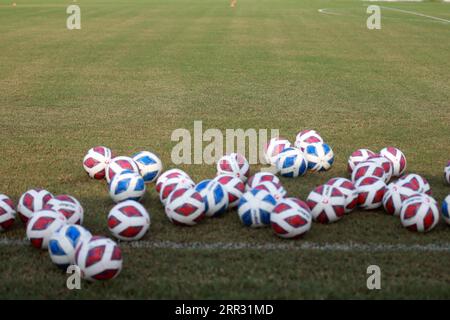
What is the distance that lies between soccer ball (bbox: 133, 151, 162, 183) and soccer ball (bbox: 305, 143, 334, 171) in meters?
1.97

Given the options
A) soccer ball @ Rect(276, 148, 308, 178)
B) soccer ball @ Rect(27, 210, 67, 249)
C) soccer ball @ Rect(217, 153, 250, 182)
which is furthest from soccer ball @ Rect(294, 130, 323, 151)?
soccer ball @ Rect(27, 210, 67, 249)

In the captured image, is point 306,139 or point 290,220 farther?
point 306,139

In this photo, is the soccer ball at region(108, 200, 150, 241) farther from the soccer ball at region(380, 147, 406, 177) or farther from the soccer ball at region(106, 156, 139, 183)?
the soccer ball at region(380, 147, 406, 177)

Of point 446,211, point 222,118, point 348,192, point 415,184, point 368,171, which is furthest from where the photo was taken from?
point 222,118

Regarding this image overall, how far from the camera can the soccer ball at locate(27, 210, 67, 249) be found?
20.3 feet

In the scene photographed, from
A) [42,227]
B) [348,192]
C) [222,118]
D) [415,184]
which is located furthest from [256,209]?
[222,118]

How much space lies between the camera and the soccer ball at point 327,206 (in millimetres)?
6914

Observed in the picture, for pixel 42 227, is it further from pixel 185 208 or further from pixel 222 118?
pixel 222 118

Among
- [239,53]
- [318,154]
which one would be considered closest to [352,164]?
[318,154]

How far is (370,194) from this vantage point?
7.27m

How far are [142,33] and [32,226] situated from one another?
21.1m

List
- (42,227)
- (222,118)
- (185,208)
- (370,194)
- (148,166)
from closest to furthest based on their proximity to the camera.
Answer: (42,227) → (185,208) → (370,194) → (148,166) → (222,118)

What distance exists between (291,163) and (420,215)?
7.29 feet

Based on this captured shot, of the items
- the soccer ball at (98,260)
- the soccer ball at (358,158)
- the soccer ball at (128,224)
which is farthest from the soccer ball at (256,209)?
the soccer ball at (358,158)
